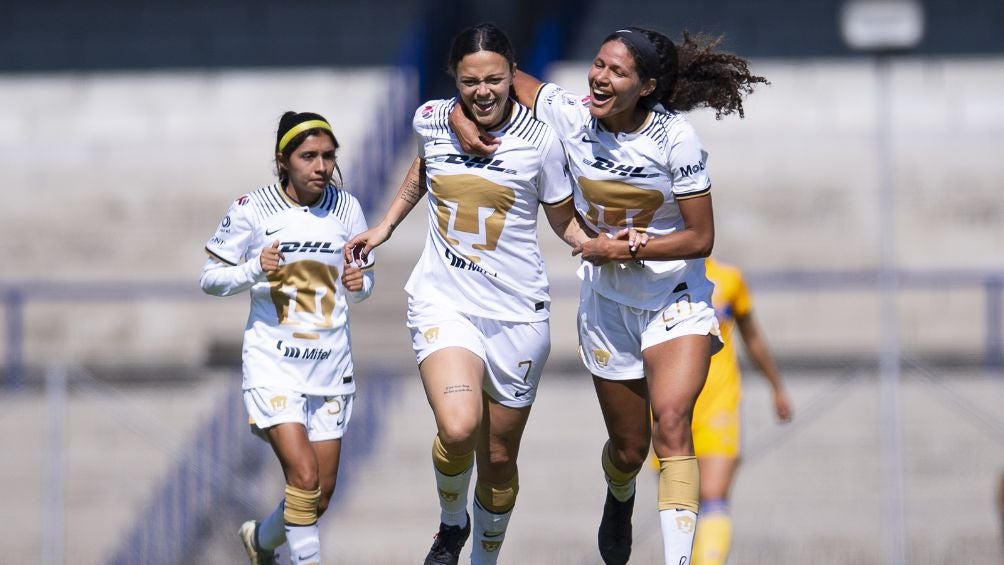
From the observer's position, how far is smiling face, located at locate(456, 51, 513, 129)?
6.03 metres

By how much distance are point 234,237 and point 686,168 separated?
2.26 metres

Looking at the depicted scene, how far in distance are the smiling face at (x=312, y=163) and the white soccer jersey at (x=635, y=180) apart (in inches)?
42.4

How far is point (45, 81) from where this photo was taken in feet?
58.2

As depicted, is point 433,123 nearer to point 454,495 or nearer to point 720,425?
point 454,495

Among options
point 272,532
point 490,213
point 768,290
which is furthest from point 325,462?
point 768,290

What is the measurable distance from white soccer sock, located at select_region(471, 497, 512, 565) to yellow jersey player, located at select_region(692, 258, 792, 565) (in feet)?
3.92

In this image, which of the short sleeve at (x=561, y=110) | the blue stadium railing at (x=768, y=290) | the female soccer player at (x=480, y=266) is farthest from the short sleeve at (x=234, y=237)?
the blue stadium railing at (x=768, y=290)

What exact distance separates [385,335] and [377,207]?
223cm

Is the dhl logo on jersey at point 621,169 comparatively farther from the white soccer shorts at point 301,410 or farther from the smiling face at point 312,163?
Answer: the white soccer shorts at point 301,410

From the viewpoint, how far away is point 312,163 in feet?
22.4

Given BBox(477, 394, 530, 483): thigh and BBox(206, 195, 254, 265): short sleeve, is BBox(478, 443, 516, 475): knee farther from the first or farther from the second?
BBox(206, 195, 254, 265): short sleeve

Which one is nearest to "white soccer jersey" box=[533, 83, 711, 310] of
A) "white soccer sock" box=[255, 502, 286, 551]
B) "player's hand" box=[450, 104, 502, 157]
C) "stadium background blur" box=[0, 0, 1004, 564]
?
"player's hand" box=[450, 104, 502, 157]

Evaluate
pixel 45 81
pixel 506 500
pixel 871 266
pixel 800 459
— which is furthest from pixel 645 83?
pixel 45 81

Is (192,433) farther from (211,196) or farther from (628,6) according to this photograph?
(628,6)
